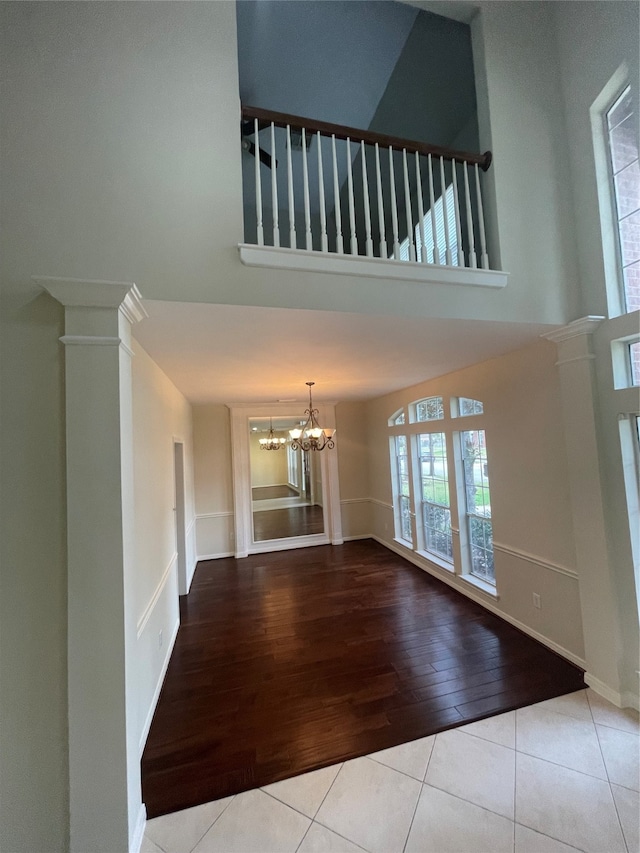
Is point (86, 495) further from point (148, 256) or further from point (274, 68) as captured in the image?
point (274, 68)

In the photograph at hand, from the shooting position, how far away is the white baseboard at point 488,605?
8.76ft

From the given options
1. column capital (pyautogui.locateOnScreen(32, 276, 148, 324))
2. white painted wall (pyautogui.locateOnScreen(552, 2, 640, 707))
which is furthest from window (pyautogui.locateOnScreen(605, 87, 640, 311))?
column capital (pyautogui.locateOnScreen(32, 276, 148, 324))

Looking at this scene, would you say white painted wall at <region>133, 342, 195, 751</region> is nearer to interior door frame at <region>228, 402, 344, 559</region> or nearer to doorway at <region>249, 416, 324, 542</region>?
interior door frame at <region>228, 402, 344, 559</region>

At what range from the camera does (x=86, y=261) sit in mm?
1694

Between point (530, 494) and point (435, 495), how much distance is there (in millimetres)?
1784

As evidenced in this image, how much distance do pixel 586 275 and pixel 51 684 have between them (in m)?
4.08

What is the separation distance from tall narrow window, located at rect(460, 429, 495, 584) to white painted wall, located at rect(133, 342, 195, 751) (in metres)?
3.23

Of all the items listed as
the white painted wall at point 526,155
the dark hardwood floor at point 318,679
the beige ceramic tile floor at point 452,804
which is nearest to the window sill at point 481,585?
the dark hardwood floor at point 318,679

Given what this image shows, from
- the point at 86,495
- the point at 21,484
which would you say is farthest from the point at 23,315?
the point at 86,495

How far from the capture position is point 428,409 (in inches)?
188

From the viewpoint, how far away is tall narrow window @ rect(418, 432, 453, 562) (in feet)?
14.6

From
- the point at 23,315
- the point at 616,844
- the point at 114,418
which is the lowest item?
the point at 616,844

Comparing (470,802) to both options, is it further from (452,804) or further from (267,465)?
(267,465)

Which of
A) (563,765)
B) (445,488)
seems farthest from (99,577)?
(445,488)
